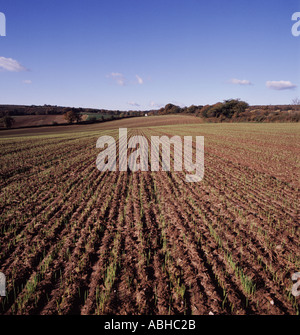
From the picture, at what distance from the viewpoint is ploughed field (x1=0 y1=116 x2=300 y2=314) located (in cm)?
339

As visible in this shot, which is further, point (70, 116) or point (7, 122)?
point (70, 116)

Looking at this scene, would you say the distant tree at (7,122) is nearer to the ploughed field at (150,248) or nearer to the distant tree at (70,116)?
the distant tree at (70,116)

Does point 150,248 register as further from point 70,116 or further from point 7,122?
point 70,116

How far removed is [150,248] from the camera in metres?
4.79

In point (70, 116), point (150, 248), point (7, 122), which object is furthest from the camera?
point (70, 116)

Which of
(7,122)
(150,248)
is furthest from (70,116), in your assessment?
(150,248)

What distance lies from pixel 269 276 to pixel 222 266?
856 mm

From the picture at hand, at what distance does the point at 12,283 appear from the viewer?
12.4 feet

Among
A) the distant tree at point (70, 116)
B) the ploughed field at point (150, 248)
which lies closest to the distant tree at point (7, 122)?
the distant tree at point (70, 116)

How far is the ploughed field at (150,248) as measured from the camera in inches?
133

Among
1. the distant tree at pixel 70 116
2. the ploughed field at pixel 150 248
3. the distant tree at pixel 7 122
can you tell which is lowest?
the ploughed field at pixel 150 248
